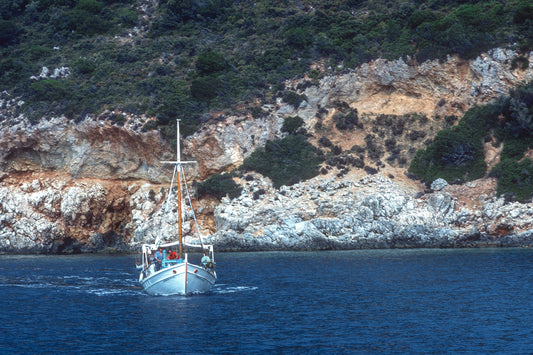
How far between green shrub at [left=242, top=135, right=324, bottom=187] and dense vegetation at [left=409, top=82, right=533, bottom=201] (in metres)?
9.83

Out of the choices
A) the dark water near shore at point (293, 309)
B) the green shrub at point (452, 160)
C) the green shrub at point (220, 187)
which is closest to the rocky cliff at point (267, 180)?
the green shrub at point (220, 187)

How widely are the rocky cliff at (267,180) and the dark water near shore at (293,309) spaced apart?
957 cm

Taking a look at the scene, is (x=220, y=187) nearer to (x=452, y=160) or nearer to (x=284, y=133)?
(x=284, y=133)

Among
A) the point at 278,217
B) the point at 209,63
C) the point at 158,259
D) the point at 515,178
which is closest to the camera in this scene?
the point at 158,259

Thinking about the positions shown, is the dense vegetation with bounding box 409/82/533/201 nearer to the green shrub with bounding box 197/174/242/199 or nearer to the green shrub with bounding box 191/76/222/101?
the green shrub with bounding box 197/174/242/199

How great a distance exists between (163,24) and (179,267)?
57502mm

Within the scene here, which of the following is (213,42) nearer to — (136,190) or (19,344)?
(136,190)

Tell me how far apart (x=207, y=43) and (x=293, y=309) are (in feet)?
185

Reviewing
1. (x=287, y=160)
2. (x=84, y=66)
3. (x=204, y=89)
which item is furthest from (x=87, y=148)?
(x=287, y=160)

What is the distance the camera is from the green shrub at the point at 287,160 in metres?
64.8

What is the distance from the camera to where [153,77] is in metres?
76.9

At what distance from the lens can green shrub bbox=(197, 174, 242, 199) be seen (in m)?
63.4

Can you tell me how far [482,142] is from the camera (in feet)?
210

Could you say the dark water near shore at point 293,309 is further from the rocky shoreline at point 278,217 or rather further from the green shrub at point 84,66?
the green shrub at point 84,66
